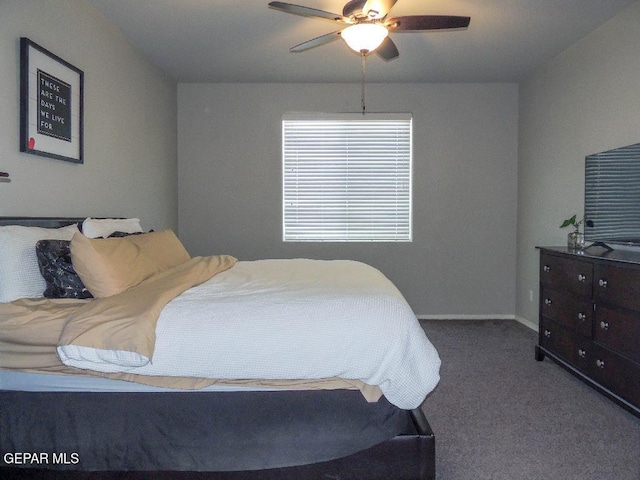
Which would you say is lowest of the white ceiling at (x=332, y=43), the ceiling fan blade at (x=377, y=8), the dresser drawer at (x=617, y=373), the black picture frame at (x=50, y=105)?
the dresser drawer at (x=617, y=373)

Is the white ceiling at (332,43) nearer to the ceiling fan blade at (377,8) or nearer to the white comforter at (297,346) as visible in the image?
the ceiling fan blade at (377,8)

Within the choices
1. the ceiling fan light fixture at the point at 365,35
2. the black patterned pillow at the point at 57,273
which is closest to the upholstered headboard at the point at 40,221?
the black patterned pillow at the point at 57,273

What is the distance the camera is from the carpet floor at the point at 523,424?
6.86 ft

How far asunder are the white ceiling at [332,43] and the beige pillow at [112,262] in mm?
1813

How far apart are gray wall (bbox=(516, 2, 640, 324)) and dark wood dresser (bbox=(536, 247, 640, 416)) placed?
843 mm

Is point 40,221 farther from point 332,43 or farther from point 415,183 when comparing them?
point 415,183

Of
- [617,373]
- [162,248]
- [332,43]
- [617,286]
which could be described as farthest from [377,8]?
[617,373]

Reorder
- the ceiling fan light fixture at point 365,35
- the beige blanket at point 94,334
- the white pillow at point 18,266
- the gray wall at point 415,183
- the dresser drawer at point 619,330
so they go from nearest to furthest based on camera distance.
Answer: the beige blanket at point 94,334 < the white pillow at point 18,266 < the dresser drawer at point 619,330 < the ceiling fan light fixture at point 365,35 < the gray wall at point 415,183

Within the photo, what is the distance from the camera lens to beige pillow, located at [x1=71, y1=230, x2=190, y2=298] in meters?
2.02

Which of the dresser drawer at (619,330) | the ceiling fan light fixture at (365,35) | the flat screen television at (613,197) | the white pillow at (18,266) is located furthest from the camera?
the flat screen television at (613,197)

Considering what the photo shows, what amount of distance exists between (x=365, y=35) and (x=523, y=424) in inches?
92.7

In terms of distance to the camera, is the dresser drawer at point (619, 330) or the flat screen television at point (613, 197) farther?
the flat screen television at point (613, 197)

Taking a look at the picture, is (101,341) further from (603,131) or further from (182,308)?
(603,131)

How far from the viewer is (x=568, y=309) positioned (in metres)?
3.23
